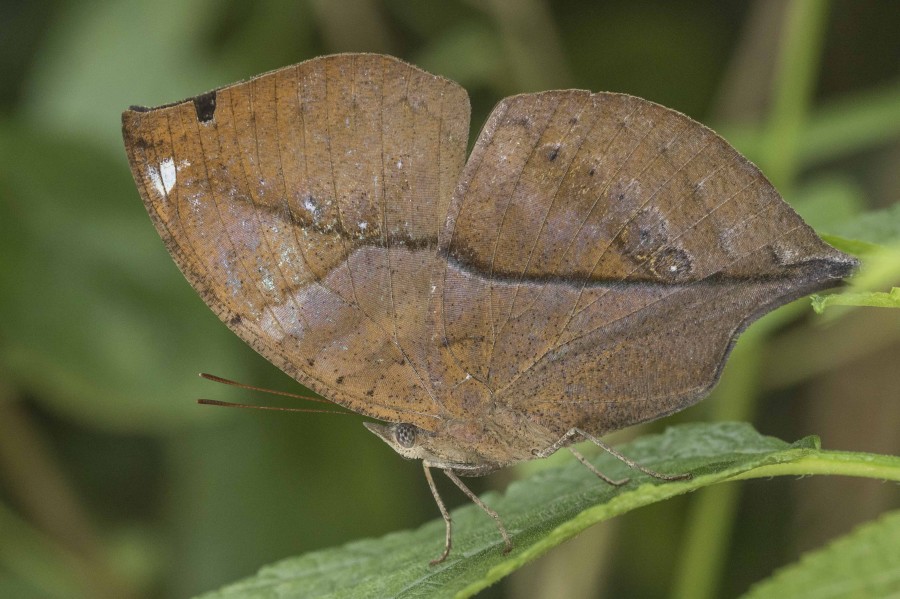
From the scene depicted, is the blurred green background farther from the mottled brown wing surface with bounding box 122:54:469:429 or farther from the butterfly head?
the mottled brown wing surface with bounding box 122:54:469:429

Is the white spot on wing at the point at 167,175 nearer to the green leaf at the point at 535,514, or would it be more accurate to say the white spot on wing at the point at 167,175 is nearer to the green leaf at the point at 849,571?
the green leaf at the point at 535,514

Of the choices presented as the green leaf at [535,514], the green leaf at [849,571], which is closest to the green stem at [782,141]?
the green leaf at [535,514]

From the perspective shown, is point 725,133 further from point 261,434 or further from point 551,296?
point 261,434

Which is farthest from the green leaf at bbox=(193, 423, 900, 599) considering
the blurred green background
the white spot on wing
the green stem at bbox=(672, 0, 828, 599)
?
the green stem at bbox=(672, 0, 828, 599)

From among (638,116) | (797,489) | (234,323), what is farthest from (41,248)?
(797,489)

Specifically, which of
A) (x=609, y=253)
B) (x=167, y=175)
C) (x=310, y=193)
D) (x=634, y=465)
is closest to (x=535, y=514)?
(x=634, y=465)

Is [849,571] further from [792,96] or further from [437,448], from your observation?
[792,96]
